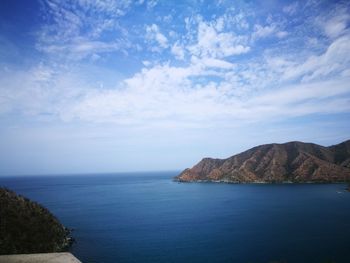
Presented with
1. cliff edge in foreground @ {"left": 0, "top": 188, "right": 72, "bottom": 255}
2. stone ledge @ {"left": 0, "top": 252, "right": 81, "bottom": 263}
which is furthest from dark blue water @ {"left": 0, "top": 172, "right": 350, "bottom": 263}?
stone ledge @ {"left": 0, "top": 252, "right": 81, "bottom": 263}

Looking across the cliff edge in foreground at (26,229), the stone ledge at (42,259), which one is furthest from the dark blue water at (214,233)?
the stone ledge at (42,259)

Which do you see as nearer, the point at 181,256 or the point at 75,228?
the point at 181,256

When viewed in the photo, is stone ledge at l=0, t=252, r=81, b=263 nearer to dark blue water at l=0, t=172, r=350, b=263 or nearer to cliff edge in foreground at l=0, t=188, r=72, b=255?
cliff edge in foreground at l=0, t=188, r=72, b=255

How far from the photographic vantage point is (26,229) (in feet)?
147

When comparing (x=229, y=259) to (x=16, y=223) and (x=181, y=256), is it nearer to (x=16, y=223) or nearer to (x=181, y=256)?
(x=181, y=256)

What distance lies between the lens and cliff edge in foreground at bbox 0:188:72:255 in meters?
40.3

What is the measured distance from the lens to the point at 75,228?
7012 cm

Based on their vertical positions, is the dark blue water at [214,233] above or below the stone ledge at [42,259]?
below

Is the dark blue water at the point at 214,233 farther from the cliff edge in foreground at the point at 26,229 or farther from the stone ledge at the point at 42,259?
the stone ledge at the point at 42,259

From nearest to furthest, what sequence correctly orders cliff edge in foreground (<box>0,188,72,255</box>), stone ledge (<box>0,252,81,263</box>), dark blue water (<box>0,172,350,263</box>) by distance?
stone ledge (<box>0,252,81,263</box>)
cliff edge in foreground (<box>0,188,72,255</box>)
dark blue water (<box>0,172,350,263</box>)

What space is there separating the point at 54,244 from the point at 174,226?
3250 centimetres

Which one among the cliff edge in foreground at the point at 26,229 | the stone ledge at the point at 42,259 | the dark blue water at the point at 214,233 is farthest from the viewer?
the dark blue water at the point at 214,233

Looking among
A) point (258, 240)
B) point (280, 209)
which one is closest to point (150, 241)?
point (258, 240)

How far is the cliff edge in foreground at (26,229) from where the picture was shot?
40281mm
